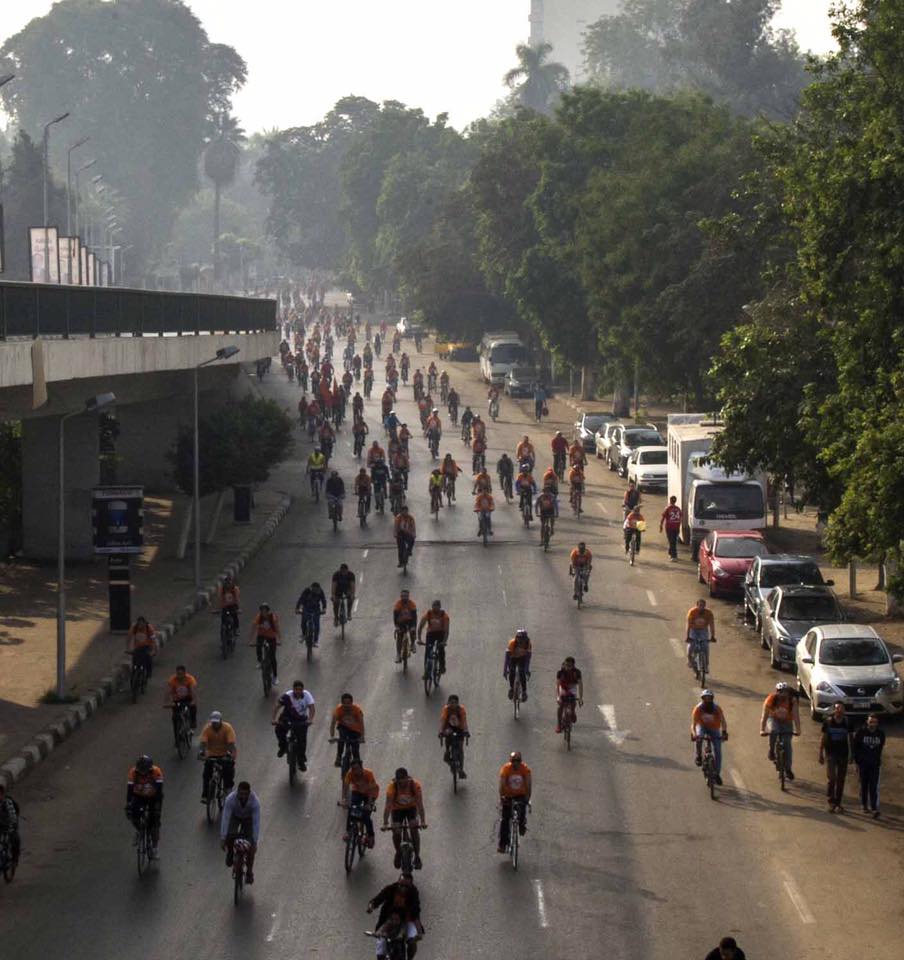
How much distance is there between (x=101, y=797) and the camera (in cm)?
2372

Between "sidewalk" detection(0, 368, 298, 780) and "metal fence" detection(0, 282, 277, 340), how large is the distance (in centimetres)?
518

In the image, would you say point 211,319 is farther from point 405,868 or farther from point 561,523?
point 405,868

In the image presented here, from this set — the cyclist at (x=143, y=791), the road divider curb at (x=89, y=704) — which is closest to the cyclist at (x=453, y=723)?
the cyclist at (x=143, y=791)

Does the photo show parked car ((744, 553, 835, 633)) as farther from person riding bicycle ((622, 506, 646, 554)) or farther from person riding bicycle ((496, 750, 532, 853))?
person riding bicycle ((496, 750, 532, 853))

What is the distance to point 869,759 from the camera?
22.2 m

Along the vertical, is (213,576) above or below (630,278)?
below

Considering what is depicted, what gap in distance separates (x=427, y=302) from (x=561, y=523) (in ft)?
173

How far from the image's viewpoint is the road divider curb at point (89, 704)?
24797mm

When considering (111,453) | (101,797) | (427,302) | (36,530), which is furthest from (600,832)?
(427,302)

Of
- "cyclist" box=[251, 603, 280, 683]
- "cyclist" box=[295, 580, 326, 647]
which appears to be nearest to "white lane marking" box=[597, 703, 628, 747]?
"cyclist" box=[251, 603, 280, 683]

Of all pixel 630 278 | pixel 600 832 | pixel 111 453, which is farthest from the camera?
pixel 630 278

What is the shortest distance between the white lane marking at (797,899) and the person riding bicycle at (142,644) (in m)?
11.9

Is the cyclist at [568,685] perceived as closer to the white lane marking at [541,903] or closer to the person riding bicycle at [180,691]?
the person riding bicycle at [180,691]

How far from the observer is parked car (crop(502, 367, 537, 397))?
8656 centimetres
